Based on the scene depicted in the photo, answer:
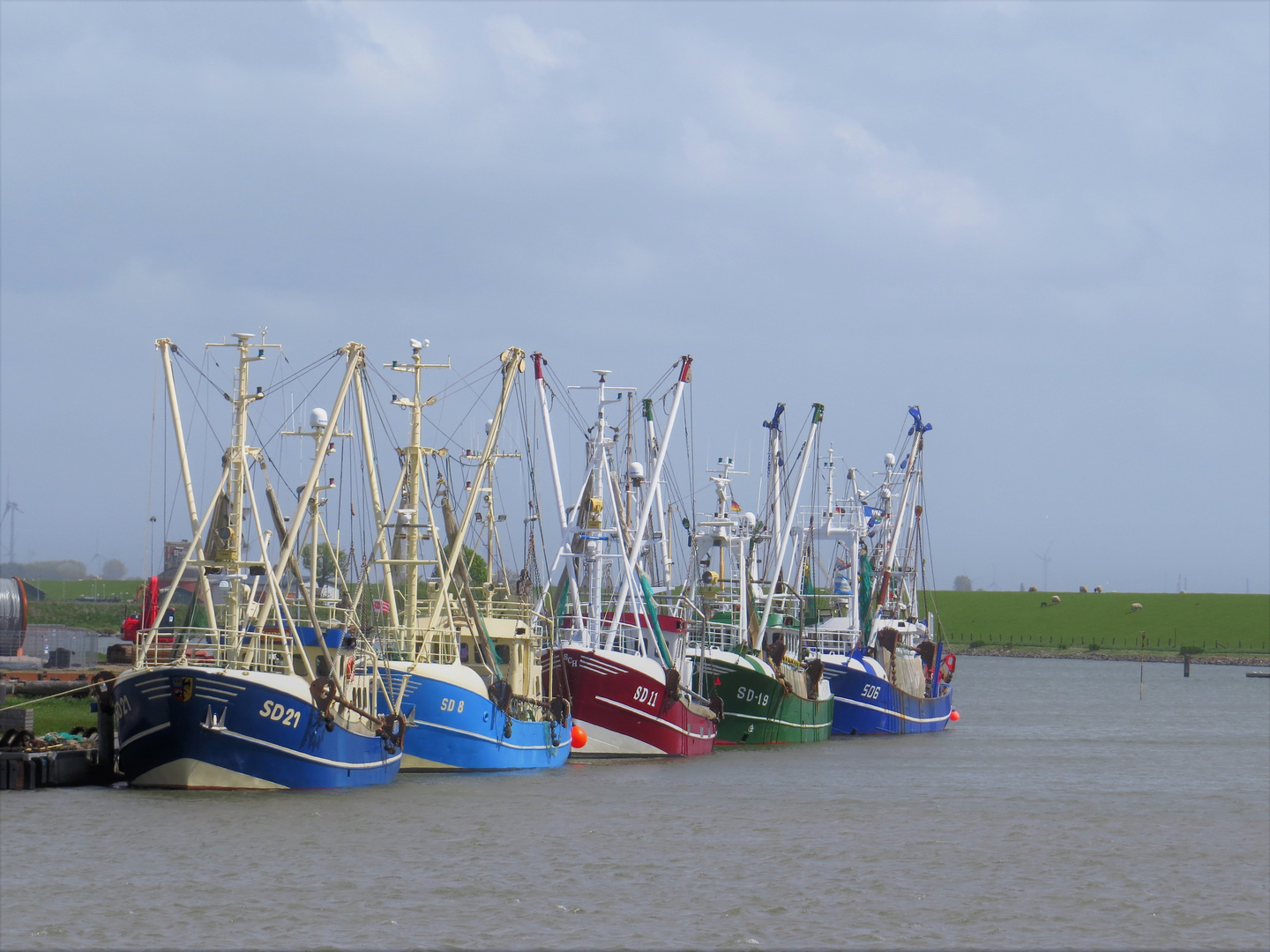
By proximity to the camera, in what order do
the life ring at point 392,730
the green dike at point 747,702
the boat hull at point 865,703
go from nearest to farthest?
1. the life ring at point 392,730
2. the green dike at point 747,702
3. the boat hull at point 865,703

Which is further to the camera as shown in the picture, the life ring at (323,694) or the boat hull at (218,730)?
the life ring at (323,694)

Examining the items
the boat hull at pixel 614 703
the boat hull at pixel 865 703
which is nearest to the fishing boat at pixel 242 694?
the boat hull at pixel 614 703

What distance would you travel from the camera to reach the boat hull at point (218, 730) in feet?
112

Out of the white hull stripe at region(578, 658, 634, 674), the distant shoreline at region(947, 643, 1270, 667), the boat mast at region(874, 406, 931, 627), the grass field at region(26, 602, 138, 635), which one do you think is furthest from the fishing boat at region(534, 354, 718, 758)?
the distant shoreline at region(947, 643, 1270, 667)

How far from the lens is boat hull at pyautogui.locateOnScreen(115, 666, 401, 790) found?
34250mm

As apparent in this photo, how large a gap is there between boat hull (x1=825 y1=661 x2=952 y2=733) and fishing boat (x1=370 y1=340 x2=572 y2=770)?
74.0 ft

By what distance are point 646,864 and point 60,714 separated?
28310mm

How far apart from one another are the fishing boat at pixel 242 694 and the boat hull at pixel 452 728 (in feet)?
3.91

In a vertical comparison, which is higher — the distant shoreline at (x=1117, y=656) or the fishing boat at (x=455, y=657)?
the fishing boat at (x=455, y=657)

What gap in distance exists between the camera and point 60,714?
5122 centimetres

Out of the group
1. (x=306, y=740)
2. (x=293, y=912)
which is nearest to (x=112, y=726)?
(x=306, y=740)

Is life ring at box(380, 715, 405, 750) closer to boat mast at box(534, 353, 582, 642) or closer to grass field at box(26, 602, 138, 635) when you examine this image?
boat mast at box(534, 353, 582, 642)

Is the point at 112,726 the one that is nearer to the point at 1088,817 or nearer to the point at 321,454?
the point at 321,454

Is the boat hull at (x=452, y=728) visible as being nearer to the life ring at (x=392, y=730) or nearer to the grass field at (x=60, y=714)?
the life ring at (x=392, y=730)
